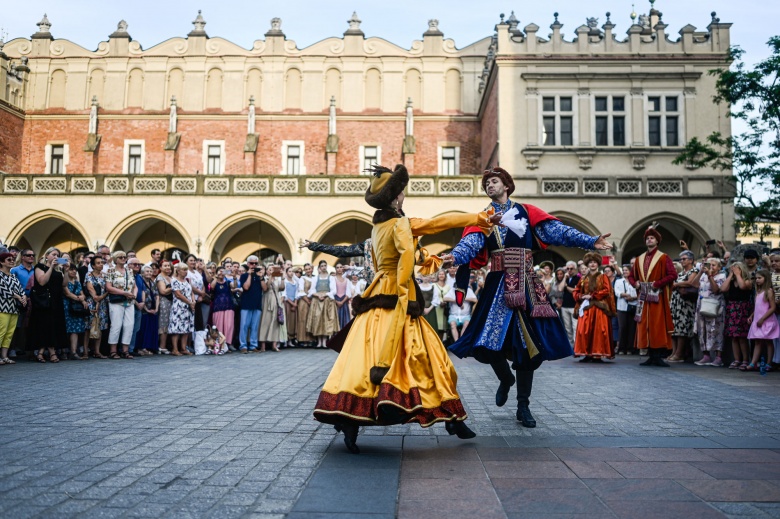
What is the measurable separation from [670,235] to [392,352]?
26.4m

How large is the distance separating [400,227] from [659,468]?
2247mm

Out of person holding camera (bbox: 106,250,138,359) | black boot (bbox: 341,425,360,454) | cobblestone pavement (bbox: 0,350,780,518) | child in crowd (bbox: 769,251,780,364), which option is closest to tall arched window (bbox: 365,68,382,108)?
person holding camera (bbox: 106,250,138,359)

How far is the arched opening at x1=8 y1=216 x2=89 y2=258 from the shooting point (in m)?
29.7

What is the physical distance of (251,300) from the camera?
14.6 meters

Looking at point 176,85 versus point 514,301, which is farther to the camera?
point 176,85

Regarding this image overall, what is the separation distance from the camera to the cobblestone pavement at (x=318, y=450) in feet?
10.6

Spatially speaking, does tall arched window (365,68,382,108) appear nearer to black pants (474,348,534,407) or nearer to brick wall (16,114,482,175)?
brick wall (16,114,482,175)

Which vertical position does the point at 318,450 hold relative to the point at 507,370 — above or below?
below

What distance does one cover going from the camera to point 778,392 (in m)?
7.64

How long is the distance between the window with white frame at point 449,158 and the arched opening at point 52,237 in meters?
17.2

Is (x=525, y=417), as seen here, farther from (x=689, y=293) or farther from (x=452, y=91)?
(x=452, y=91)

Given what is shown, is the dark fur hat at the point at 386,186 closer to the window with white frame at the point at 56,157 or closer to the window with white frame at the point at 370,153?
the window with white frame at the point at 370,153

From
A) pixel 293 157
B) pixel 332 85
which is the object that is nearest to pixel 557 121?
pixel 332 85

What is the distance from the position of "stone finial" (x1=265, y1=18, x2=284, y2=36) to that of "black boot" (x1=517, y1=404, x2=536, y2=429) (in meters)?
31.8
